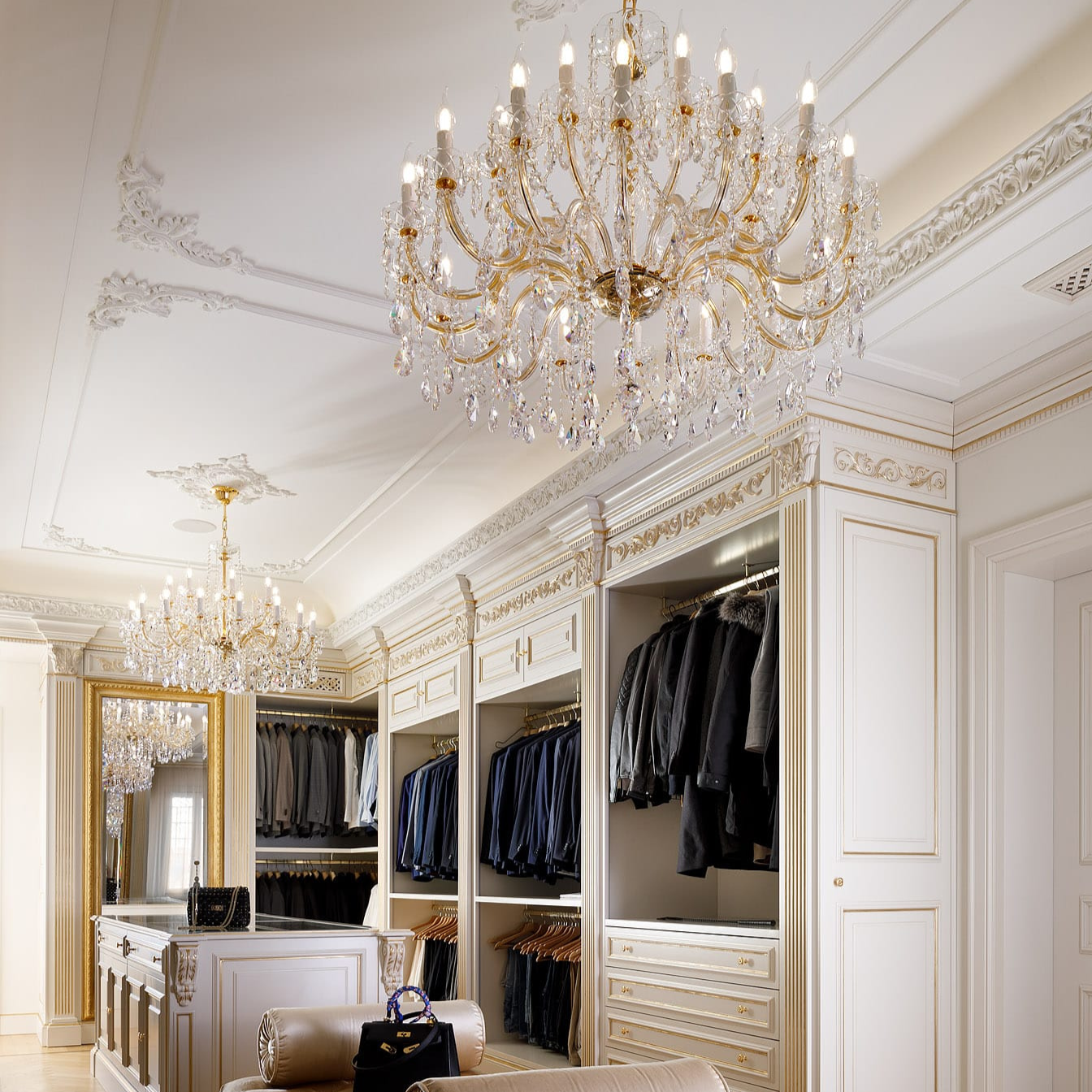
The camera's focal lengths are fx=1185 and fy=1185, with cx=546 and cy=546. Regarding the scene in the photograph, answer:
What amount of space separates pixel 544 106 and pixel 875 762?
238cm

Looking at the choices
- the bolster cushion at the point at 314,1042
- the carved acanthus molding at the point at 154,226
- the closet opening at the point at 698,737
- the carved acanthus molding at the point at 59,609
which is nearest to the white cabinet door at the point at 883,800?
the closet opening at the point at 698,737

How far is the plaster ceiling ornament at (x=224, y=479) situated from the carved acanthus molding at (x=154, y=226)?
7.08 ft

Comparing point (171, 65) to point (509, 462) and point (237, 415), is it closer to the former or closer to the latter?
point (237, 415)

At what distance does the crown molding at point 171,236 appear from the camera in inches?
130

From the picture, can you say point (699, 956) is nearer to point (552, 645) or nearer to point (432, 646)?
point (552, 645)

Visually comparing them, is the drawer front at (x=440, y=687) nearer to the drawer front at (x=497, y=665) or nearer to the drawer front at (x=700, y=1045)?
the drawer front at (x=497, y=665)

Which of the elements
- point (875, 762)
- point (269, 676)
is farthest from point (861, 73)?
point (269, 676)

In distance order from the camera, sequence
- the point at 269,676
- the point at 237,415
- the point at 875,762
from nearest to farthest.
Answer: the point at 875,762 < the point at 237,415 < the point at 269,676

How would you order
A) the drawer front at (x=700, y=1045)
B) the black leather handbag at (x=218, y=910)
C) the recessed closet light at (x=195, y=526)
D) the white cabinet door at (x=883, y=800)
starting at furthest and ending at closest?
1. the recessed closet light at (x=195, y=526)
2. the black leather handbag at (x=218, y=910)
3. the drawer front at (x=700, y=1045)
4. the white cabinet door at (x=883, y=800)

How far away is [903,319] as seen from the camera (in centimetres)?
342

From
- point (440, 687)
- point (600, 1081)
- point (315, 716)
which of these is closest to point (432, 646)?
point (440, 687)

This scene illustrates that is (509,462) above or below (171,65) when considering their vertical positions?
below

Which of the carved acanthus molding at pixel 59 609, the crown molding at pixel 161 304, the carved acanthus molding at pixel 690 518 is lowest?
A: the carved acanthus molding at pixel 59 609

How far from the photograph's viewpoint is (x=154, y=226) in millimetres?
3564
